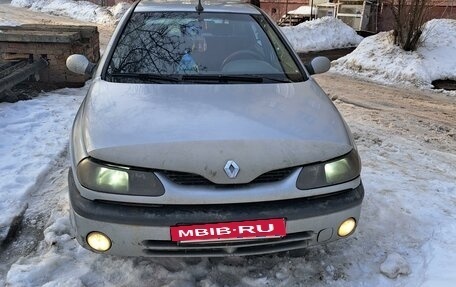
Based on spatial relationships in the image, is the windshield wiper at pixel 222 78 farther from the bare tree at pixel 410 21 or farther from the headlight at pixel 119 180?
the bare tree at pixel 410 21

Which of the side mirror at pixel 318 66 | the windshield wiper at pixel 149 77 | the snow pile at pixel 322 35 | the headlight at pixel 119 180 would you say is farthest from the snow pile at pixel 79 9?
the headlight at pixel 119 180

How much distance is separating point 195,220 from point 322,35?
13.0m

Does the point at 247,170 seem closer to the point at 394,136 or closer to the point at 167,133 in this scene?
the point at 167,133

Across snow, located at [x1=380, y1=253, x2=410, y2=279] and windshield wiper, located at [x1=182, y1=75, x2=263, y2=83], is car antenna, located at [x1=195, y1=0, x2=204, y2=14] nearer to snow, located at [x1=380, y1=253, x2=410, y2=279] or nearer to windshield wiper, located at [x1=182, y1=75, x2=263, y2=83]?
windshield wiper, located at [x1=182, y1=75, x2=263, y2=83]

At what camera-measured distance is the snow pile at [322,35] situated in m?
14.0

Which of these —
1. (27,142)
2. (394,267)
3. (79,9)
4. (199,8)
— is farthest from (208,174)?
(79,9)

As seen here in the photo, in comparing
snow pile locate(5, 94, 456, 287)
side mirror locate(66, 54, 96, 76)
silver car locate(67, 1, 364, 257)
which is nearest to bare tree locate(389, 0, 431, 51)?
snow pile locate(5, 94, 456, 287)

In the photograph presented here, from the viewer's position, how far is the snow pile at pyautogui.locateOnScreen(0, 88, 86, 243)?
11.9 feet

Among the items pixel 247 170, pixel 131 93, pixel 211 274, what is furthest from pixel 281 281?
pixel 131 93

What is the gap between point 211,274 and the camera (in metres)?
2.74

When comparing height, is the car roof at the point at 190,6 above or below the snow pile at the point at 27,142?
above

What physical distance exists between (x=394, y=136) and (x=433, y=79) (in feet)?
15.2

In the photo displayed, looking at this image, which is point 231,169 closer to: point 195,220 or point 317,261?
point 195,220

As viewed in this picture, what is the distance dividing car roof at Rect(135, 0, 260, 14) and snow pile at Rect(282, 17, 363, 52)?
393 inches
